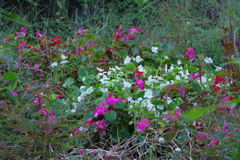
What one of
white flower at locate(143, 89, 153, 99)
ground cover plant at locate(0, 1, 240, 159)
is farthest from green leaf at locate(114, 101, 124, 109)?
white flower at locate(143, 89, 153, 99)

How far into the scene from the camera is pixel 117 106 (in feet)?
5.77

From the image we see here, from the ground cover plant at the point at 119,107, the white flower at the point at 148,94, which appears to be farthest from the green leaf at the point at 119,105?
the white flower at the point at 148,94

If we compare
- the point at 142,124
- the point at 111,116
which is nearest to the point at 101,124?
the point at 111,116

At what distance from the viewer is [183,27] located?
10.9 feet

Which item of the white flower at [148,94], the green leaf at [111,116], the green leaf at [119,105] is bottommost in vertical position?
the green leaf at [111,116]

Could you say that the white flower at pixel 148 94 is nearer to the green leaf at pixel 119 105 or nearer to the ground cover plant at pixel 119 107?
the ground cover plant at pixel 119 107

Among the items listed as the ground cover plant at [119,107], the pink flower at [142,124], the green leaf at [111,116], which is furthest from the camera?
the green leaf at [111,116]

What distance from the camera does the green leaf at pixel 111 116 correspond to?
1716mm

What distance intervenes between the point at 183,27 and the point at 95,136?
1.84 metres

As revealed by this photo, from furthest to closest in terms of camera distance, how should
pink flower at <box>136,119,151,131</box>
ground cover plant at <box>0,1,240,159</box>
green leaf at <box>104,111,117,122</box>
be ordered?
green leaf at <box>104,111,117,122</box> < pink flower at <box>136,119,151,131</box> < ground cover plant at <box>0,1,240,159</box>

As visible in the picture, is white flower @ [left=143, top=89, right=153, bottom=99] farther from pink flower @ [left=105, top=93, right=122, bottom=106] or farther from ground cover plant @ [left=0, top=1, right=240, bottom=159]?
pink flower @ [left=105, top=93, right=122, bottom=106]

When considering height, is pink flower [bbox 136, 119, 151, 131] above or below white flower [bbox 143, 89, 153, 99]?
below

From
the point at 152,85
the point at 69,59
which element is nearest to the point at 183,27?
the point at 69,59

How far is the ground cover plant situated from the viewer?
4.47ft
